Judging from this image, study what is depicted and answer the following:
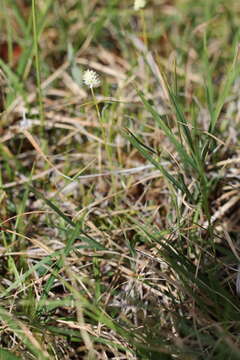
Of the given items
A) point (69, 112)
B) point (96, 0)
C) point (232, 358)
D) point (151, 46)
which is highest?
point (96, 0)

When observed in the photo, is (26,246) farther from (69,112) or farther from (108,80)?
(108,80)

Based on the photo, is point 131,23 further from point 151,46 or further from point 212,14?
point 212,14

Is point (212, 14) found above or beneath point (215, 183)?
above

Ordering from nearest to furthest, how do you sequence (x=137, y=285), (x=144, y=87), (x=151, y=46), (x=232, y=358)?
(x=232, y=358) → (x=137, y=285) → (x=144, y=87) → (x=151, y=46)

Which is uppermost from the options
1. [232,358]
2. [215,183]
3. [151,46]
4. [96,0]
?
[96,0]

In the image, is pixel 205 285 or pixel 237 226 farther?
pixel 237 226

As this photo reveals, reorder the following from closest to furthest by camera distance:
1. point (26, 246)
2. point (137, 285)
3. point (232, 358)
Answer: point (232, 358) < point (137, 285) < point (26, 246)

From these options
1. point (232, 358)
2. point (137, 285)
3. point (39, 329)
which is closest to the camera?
point (232, 358)

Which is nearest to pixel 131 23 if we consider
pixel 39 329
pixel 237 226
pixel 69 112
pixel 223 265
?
pixel 69 112

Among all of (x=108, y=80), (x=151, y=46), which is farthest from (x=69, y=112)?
(x=151, y=46)
